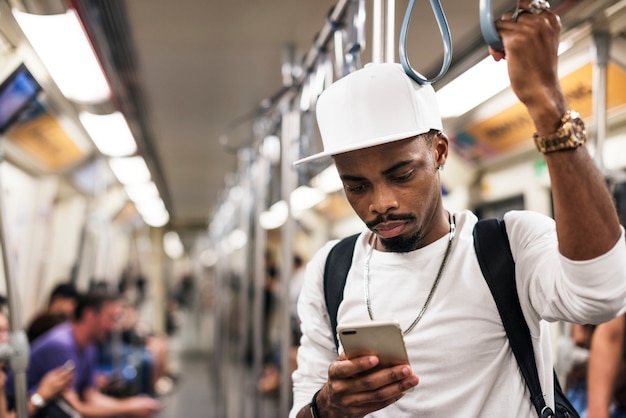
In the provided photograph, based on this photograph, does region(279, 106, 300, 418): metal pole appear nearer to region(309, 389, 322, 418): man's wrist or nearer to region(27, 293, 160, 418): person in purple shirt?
region(27, 293, 160, 418): person in purple shirt

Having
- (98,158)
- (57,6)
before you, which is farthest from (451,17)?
(98,158)

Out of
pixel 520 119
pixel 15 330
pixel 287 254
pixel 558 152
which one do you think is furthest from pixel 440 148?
pixel 520 119

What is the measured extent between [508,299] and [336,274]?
41cm

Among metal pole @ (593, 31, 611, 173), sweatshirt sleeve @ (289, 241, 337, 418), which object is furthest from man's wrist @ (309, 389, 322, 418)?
metal pole @ (593, 31, 611, 173)

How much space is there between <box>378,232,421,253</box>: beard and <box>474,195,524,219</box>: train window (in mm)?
2261

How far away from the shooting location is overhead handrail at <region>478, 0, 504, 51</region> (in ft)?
3.58

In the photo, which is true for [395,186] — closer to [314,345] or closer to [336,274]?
[336,274]

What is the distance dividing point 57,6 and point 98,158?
436 cm

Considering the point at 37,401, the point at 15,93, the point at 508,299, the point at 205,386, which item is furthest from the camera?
the point at 205,386

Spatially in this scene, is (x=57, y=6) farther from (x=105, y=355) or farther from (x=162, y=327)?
(x=162, y=327)

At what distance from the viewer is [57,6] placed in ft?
9.21

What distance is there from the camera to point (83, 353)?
462cm

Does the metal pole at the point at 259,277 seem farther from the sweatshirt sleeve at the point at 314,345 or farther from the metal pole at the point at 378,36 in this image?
the sweatshirt sleeve at the point at 314,345

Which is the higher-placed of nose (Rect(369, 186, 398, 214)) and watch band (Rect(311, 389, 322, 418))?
nose (Rect(369, 186, 398, 214))
